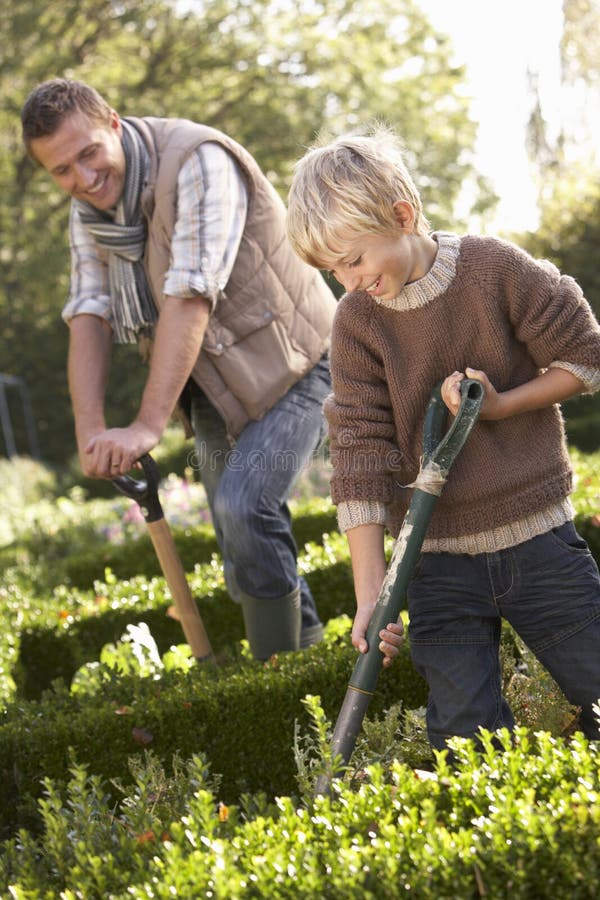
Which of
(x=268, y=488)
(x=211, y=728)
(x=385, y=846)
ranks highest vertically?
(x=268, y=488)

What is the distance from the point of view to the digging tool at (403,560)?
7.59 feet

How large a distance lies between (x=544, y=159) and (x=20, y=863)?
29.0 m

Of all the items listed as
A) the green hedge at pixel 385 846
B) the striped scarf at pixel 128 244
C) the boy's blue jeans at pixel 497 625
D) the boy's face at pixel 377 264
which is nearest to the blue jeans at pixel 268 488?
the striped scarf at pixel 128 244

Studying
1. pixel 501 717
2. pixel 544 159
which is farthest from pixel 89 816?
pixel 544 159

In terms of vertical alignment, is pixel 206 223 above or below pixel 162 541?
above

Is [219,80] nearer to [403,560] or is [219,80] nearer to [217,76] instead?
[217,76]

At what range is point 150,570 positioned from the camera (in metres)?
6.46

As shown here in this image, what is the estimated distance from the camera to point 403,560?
7.67ft

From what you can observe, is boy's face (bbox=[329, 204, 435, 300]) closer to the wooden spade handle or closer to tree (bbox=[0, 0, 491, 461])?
the wooden spade handle

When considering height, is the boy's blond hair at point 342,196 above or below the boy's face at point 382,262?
above

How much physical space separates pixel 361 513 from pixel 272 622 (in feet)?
3.58

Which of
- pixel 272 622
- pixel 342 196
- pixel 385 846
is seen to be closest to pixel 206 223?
pixel 342 196

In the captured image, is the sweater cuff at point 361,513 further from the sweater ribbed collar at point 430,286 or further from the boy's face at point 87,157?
the boy's face at point 87,157

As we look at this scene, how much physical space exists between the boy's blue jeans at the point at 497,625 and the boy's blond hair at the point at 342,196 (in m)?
0.77
